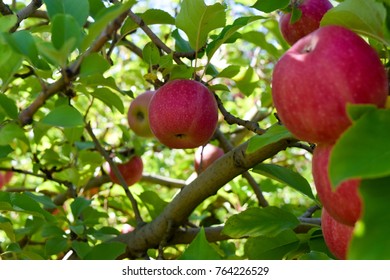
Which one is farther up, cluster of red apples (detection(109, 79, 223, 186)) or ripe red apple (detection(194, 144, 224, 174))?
cluster of red apples (detection(109, 79, 223, 186))

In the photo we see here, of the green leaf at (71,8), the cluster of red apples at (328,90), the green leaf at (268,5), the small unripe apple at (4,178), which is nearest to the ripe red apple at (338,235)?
the cluster of red apples at (328,90)

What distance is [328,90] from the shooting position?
712mm

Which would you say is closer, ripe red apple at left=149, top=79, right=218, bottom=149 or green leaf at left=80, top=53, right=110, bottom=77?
green leaf at left=80, top=53, right=110, bottom=77

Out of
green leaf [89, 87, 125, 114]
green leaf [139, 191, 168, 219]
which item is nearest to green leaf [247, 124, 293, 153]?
green leaf [89, 87, 125, 114]

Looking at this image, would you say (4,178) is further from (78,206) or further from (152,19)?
(152,19)

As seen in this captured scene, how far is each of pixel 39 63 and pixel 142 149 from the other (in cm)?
121

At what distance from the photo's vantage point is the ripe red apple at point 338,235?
0.86m

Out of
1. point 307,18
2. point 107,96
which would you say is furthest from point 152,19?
point 307,18

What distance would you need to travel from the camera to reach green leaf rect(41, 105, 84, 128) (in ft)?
2.83

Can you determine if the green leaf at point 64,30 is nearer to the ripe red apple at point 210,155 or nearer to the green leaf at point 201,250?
the green leaf at point 201,250

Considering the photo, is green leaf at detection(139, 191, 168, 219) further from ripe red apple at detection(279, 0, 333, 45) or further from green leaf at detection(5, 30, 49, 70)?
green leaf at detection(5, 30, 49, 70)

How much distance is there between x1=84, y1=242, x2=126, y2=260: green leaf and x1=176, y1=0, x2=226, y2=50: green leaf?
52 centimetres
